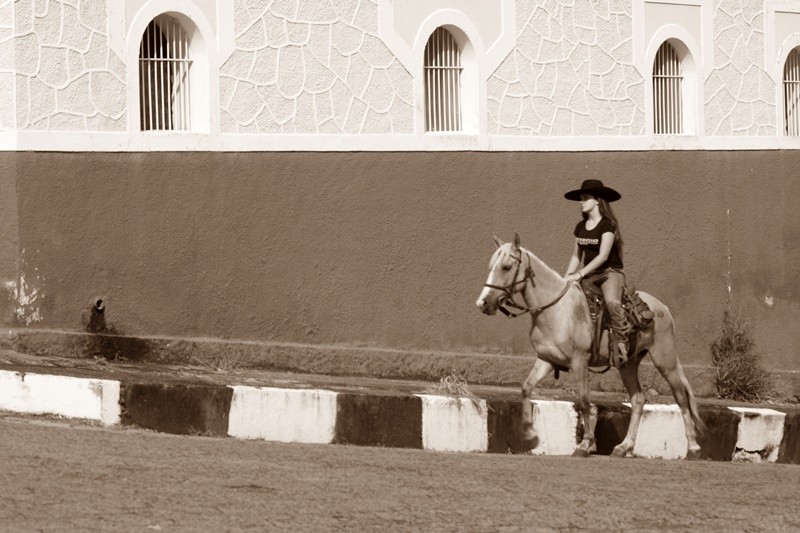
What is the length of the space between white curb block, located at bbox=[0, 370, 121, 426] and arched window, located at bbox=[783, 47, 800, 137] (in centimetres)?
1013

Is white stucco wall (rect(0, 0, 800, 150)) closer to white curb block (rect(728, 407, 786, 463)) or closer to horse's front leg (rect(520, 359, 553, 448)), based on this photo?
horse's front leg (rect(520, 359, 553, 448))

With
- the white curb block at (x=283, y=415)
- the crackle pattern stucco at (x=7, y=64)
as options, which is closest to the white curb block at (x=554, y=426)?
the white curb block at (x=283, y=415)

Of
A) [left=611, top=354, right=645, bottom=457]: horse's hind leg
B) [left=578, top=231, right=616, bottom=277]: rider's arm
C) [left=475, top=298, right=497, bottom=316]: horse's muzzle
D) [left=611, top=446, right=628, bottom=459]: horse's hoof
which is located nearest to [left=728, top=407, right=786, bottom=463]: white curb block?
[left=611, top=354, right=645, bottom=457]: horse's hind leg

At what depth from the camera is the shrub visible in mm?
16203

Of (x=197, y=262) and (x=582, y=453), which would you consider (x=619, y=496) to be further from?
(x=197, y=262)

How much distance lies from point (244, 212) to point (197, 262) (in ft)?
2.11

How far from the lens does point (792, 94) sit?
59.0 ft

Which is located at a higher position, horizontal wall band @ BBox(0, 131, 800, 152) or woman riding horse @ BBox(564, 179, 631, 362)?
horizontal wall band @ BBox(0, 131, 800, 152)

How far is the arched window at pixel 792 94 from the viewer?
58.7 ft

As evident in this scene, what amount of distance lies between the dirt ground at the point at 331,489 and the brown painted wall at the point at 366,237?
2.63 metres

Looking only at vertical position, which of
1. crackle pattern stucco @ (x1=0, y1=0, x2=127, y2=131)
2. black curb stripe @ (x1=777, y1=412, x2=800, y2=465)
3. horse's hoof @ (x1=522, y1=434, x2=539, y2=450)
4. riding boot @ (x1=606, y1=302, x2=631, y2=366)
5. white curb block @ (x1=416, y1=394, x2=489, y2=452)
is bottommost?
black curb stripe @ (x1=777, y1=412, x2=800, y2=465)

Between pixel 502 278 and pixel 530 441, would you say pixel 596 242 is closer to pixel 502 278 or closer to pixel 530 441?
pixel 502 278

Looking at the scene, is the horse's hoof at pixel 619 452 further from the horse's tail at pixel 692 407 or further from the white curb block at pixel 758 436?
the white curb block at pixel 758 436

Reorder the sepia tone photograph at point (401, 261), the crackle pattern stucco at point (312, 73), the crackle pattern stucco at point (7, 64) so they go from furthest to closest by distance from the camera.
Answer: the crackle pattern stucco at point (312, 73) < the crackle pattern stucco at point (7, 64) < the sepia tone photograph at point (401, 261)
